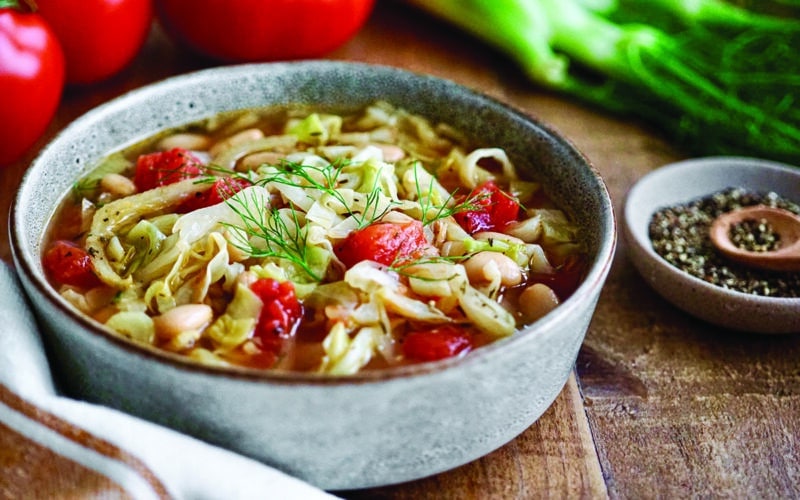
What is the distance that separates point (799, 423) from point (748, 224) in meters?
0.81

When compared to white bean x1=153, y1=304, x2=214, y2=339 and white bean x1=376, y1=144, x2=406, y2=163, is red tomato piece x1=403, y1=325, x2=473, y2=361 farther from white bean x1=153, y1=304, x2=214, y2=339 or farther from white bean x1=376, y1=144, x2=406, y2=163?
white bean x1=376, y1=144, x2=406, y2=163

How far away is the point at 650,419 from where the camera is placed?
239 cm

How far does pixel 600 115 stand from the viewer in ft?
12.6

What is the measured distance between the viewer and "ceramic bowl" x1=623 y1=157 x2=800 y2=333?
2578 mm

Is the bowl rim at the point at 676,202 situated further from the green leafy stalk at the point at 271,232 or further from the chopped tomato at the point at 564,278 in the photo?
the green leafy stalk at the point at 271,232

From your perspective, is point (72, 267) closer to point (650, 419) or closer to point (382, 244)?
point (382, 244)

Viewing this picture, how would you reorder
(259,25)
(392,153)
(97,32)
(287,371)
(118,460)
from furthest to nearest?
(259,25) < (97,32) < (392,153) < (287,371) < (118,460)

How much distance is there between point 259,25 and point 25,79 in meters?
1.04

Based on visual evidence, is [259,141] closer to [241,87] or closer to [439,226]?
[241,87]

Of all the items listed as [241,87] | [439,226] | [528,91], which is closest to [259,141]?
[241,87]

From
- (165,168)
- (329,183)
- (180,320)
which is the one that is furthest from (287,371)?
(165,168)

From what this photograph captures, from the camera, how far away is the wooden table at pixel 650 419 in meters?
2.14

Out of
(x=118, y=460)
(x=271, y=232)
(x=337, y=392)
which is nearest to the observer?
(x=337, y=392)

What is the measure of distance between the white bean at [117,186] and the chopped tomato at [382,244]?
0.77 m
